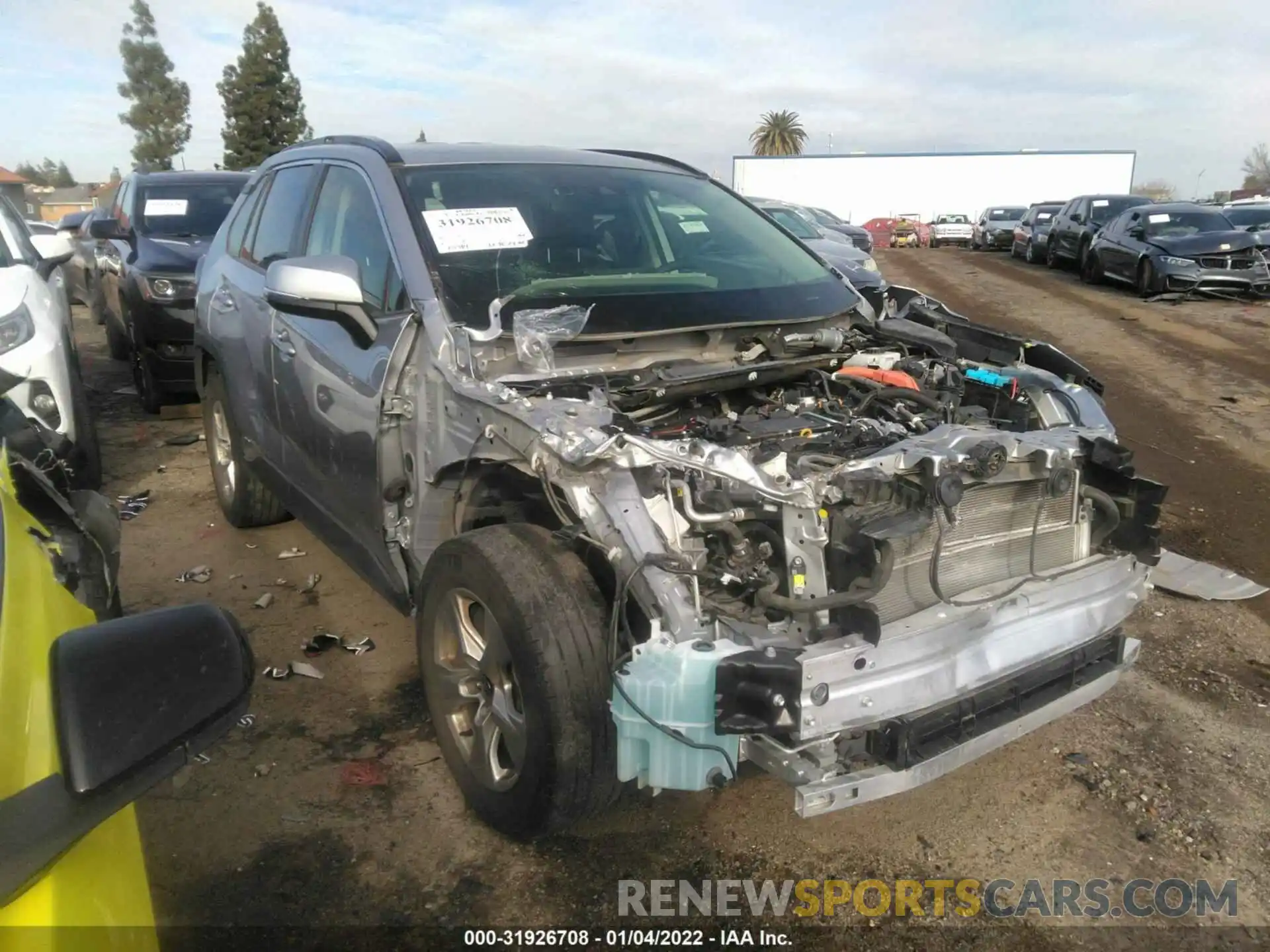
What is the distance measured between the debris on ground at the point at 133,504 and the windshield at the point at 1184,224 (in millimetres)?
15351

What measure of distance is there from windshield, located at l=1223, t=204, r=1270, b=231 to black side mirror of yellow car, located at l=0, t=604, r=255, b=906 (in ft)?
64.2

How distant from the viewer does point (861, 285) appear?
4.68m

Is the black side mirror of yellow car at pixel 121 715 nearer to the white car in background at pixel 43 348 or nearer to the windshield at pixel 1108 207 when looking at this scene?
the white car in background at pixel 43 348

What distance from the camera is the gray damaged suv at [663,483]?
7.50ft

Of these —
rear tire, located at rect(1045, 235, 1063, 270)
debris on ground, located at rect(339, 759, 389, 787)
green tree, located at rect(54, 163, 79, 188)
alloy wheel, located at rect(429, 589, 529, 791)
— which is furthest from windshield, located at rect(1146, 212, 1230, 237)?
green tree, located at rect(54, 163, 79, 188)

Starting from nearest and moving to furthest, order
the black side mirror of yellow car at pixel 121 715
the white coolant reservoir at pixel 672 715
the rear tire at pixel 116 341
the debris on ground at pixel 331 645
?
the black side mirror of yellow car at pixel 121 715
the white coolant reservoir at pixel 672 715
the debris on ground at pixel 331 645
the rear tire at pixel 116 341

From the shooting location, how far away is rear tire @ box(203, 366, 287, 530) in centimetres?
485

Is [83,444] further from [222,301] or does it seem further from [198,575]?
[222,301]

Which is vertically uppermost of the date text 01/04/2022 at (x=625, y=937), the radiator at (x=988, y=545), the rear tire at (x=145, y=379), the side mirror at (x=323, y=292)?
the side mirror at (x=323, y=292)

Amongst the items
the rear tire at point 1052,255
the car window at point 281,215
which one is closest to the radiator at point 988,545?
the car window at point 281,215

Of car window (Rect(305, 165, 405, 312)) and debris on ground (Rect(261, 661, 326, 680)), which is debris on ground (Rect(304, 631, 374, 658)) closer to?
debris on ground (Rect(261, 661, 326, 680))

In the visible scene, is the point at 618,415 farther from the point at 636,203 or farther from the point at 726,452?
the point at 636,203

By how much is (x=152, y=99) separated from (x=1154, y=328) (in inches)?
2225

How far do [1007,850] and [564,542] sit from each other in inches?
62.8
